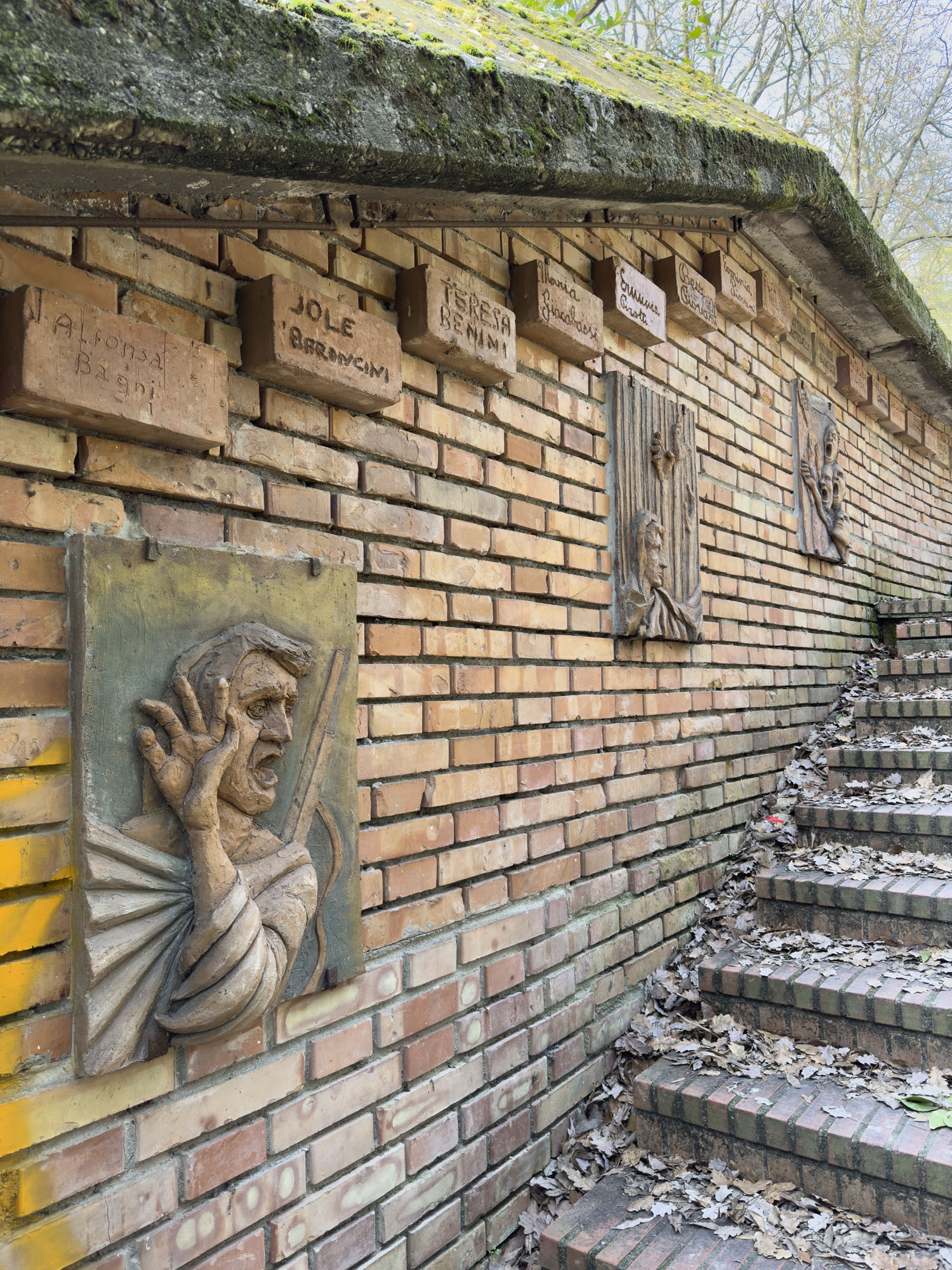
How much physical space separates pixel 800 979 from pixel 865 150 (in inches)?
397

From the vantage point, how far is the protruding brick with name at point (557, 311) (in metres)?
2.37

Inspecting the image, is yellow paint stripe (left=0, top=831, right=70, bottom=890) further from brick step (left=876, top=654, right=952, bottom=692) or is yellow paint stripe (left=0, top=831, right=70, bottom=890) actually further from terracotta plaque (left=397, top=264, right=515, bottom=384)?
brick step (left=876, top=654, right=952, bottom=692)

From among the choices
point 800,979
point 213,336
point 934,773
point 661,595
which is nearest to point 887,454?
point 934,773

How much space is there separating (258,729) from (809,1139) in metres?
1.78

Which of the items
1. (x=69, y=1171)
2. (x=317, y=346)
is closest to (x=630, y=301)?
(x=317, y=346)

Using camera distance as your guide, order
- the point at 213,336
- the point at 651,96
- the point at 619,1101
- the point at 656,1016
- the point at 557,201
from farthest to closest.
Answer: the point at 656,1016 < the point at 619,1101 < the point at 651,96 < the point at 557,201 < the point at 213,336

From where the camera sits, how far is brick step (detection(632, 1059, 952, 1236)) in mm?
2031

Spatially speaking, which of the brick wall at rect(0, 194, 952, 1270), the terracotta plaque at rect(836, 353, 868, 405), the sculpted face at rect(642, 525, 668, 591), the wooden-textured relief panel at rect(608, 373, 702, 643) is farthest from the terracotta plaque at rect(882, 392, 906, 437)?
the sculpted face at rect(642, 525, 668, 591)

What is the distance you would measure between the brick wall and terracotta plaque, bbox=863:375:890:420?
2.40m

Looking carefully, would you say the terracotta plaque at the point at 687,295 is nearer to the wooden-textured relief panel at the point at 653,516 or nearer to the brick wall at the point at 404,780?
the brick wall at the point at 404,780

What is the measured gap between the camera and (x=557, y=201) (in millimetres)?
1866

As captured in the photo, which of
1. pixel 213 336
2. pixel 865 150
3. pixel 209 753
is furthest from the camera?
pixel 865 150

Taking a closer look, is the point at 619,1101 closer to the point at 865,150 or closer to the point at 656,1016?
the point at 656,1016

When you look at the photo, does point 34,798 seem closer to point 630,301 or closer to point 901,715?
point 630,301
